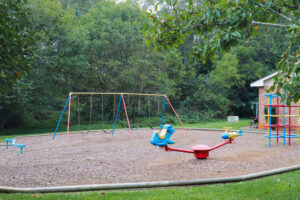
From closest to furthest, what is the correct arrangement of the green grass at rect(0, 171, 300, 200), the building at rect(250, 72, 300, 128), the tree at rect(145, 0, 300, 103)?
the tree at rect(145, 0, 300, 103), the green grass at rect(0, 171, 300, 200), the building at rect(250, 72, 300, 128)

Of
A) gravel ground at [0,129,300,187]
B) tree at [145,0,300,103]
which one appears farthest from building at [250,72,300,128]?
tree at [145,0,300,103]

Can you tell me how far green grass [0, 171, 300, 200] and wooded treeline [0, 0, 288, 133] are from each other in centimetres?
1154

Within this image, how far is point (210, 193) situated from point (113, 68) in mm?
19461

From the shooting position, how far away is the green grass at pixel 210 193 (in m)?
4.49

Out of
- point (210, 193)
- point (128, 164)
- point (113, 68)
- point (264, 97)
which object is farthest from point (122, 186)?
point (113, 68)

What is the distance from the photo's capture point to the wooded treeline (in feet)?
64.5

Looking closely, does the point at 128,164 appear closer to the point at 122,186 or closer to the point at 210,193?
the point at 122,186

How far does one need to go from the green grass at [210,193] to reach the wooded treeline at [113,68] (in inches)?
454

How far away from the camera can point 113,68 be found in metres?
23.4

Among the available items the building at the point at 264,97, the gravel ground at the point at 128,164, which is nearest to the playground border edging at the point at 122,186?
the gravel ground at the point at 128,164

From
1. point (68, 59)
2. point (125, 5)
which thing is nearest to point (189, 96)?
point (125, 5)

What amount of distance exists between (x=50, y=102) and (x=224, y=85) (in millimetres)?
16340

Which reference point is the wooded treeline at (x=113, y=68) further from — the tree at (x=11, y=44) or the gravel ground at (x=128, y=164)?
the tree at (x=11, y=44)

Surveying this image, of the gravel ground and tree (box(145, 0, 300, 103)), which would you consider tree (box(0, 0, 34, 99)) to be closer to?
tree (box(145, 0, 300, 103))
